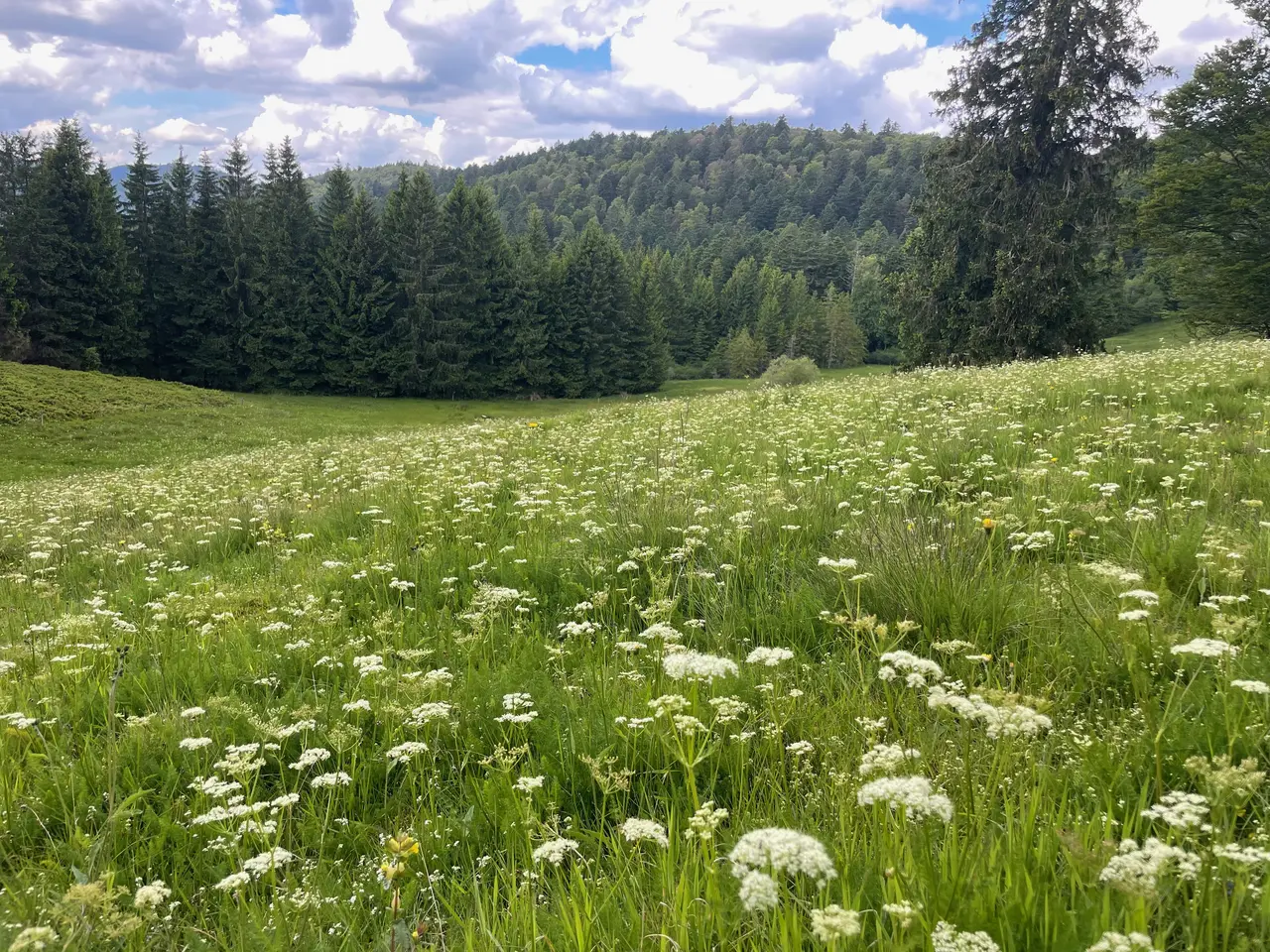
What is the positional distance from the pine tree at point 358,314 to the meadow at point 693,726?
56.5 metres

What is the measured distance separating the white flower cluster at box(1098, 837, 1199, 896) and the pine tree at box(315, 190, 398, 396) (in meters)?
62.7

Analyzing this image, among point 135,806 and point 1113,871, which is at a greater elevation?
point 1113,871

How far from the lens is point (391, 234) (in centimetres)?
6147

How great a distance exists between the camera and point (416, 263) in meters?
61.2

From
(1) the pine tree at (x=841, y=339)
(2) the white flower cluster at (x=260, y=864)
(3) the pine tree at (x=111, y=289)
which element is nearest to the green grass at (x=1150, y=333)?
(1) the pine tree at (x=841, y=339)

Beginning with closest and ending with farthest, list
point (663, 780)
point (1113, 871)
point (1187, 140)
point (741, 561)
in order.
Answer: point (1113, 871) → point (663, 780) → point (741, 561) → point (1187, 140)

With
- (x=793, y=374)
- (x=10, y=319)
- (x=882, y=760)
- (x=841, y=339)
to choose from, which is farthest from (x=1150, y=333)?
(x=10, y=319)

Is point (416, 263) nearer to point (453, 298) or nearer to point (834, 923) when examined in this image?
point (453, 298)

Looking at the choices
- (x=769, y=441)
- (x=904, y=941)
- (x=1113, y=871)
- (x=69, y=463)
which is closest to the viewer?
(x=1113, y=871)

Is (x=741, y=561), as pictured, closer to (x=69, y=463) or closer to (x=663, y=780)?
(x=663, y=780)

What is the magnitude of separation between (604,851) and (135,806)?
1920 millimetres

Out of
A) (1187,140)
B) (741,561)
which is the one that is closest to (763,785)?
(741,561)

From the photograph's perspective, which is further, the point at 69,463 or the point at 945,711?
the point at 69,463

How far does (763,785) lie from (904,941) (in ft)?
3.38
